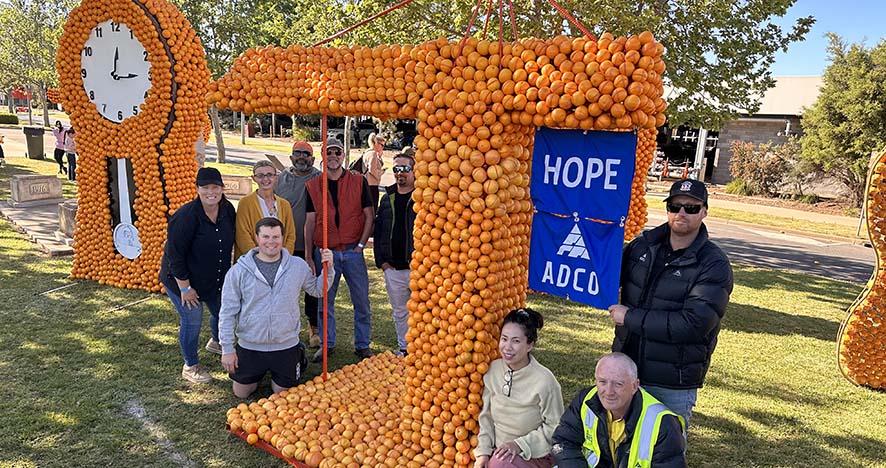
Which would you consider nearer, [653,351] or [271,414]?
[653,351]

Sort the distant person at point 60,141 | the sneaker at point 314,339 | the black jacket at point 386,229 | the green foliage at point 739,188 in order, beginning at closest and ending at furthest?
the black jacket at point 386,229 < the sneaker at point 314,339 < the distant person at point 60,141 < the green foliage at point 739,188

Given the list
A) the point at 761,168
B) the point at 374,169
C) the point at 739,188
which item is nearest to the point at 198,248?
the point at 374,169

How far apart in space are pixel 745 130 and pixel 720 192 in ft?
14.0

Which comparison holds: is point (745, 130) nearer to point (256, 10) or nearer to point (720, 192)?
point (720, 192)

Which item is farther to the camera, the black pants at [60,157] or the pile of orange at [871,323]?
the black pants at [60,157]

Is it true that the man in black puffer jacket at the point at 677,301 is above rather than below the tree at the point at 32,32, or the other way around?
below

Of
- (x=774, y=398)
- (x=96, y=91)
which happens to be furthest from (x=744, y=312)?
(x=96, y=91)

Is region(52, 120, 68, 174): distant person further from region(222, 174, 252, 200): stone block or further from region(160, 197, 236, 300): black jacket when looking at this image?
region(160, 197, 236, 300): black jacket

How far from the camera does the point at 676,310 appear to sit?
3061 millimetres

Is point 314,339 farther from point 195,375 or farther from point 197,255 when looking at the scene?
point 197,255

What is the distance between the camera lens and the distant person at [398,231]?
504cm

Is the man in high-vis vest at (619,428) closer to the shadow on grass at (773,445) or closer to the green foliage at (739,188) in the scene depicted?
the shadow on grass at (773,445)

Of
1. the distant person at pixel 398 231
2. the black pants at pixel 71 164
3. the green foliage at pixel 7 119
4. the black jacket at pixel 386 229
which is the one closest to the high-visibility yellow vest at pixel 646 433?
the distant person at pixel 398 231

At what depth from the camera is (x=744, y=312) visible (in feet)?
25.4
